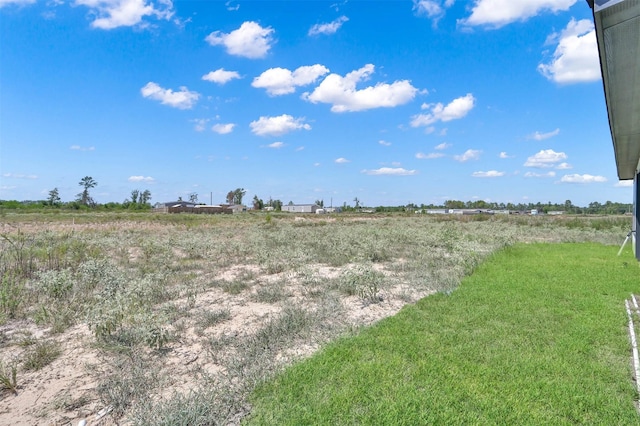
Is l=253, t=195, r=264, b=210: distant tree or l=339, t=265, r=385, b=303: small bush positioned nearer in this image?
l=339, t=265, r=385, b=303: small bush

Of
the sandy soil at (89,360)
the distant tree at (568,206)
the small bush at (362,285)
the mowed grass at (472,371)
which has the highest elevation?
the distant tree at (568,206)

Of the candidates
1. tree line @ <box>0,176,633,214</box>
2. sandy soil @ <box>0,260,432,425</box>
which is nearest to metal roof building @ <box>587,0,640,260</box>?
sandy soil @ <box>0,260,432,425</box>

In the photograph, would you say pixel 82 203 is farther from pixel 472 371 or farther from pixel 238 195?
pixel 472 371

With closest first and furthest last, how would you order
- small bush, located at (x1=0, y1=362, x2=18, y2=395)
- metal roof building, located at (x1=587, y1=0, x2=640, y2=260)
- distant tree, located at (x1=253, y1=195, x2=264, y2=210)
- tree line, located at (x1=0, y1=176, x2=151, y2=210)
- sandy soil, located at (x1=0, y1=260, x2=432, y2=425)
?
1. metal roof building, located at (x1=587, y1=0, x2=640, y2=260)
2. sandy soil, located at (x1=0, y1=260, x2=432, y2=425)
3. small bush, located at (x1=0, y1=362, x2=18, y2=395)
4. tree line, located at (x1=0, y1=176, x2=151, y2=210)
5. distant tree, located at (x1=253, y1=195, x2=264, y2=210)

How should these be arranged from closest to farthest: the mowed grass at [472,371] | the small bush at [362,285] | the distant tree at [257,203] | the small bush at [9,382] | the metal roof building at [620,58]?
the metal roof building at [620,58] < the mowed grass at [472,371] < the small bush at [9,382] < the small bush at [362,285] < the distant tree at [257,203]

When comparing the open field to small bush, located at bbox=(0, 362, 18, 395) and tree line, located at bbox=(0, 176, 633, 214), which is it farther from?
tree line, located at bbox=(0, 176, 633, 214)

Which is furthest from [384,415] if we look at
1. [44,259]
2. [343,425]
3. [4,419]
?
[44,259]

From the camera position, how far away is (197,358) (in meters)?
4.30

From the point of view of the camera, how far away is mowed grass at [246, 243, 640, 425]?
2.98 m

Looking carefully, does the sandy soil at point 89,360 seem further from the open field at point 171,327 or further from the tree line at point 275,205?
the tree line at point 275,205

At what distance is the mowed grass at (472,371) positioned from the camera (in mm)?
2982

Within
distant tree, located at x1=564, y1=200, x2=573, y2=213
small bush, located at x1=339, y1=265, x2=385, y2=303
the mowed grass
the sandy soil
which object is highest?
distant tree, located at x1=564, y1=200, x2=573, y2=213

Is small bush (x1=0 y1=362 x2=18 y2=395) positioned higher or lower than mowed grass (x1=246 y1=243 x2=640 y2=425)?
lower

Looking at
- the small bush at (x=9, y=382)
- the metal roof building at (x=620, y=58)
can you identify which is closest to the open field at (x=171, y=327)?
the small bush at (x=9, y=382)
